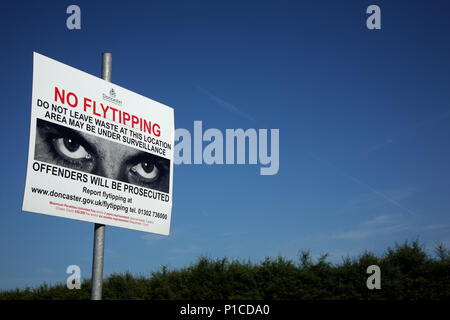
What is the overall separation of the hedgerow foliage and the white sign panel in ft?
21.3

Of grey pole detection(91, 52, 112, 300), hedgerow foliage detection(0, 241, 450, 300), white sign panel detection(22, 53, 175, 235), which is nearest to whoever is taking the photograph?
white sign panel detection(22, 53, 175, 235)

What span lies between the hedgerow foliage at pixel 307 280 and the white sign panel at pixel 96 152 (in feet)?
21.3

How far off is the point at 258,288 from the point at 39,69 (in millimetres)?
10697

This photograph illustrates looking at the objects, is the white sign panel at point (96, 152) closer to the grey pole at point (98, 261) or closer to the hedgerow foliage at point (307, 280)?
the grey pole at point (98, 261)

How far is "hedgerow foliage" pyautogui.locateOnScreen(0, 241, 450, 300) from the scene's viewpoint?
14398mm

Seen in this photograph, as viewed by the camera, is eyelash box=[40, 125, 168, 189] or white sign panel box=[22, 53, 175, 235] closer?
white sign panel box=[22, 53, 175, 235]

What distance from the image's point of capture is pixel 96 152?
356 inches

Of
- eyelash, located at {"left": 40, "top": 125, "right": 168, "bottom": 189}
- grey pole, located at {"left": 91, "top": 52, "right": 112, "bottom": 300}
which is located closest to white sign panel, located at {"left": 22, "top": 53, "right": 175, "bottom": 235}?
eyelash, located at {"left": 40, "top": 125, "right": 168, "bottom": 189}

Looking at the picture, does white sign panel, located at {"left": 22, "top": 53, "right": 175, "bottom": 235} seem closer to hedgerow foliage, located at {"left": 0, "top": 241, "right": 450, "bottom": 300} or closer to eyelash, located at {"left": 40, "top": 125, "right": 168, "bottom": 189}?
eyelash, located at {"left": 40, "top": 125, "right": 168, "bottom": 189}

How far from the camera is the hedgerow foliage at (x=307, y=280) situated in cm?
1440

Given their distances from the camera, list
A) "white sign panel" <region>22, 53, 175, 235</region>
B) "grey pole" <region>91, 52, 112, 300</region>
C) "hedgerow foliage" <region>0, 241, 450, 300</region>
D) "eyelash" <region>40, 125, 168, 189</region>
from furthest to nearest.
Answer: "hedgerow foliage" <region>0, 241, 450, 300</region>, "grey pole" <region>91, 52, 112, 300</region>, "eyelash" <region>40, 125, 168, 189</region>, "white sign panel" <region>22, 53, 175, 235</region>
